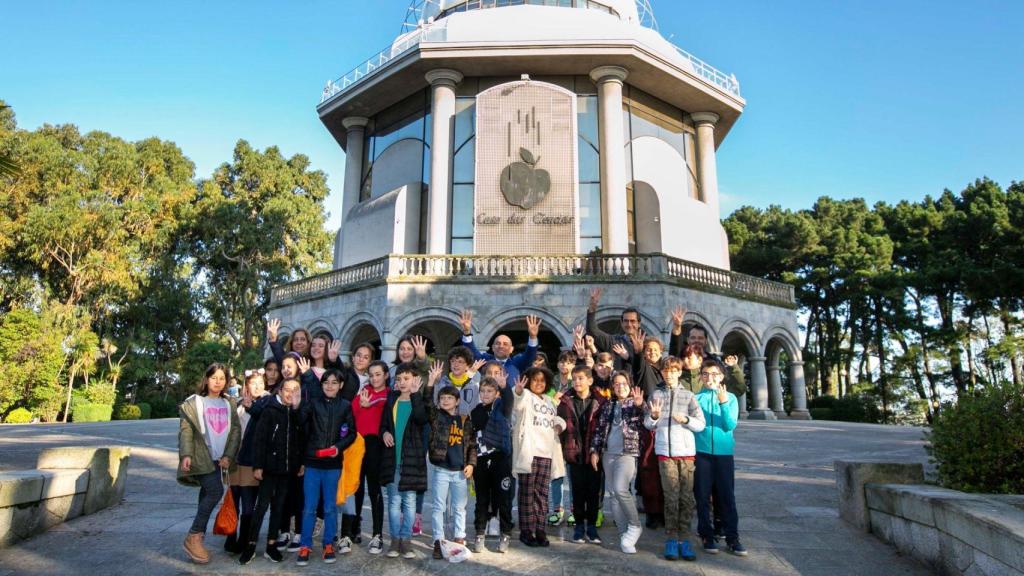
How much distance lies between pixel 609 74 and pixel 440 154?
21.3ft

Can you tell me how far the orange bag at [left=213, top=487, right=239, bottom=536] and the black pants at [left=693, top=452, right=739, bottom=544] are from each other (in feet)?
12.7

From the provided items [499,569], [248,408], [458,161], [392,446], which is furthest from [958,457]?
[458,161]

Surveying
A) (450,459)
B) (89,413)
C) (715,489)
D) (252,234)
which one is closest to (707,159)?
(715,489)

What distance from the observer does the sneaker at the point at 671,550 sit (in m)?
4.85

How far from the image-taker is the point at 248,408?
18.0ft

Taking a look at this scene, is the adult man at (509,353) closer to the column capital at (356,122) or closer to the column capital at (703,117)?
the column capital at (356,122)

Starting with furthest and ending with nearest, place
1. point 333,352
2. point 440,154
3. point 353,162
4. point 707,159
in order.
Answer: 1. point 353,162
2. point 707,159
3. point 440,154
4. point 333,352

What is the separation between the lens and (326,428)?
504 cm

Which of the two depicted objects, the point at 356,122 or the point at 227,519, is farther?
the point at 356,122

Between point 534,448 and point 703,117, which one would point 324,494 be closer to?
point 534,448

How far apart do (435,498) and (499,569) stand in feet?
2.51

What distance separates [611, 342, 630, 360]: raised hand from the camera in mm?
6452

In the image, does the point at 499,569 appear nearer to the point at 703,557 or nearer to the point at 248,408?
the point at 703,557

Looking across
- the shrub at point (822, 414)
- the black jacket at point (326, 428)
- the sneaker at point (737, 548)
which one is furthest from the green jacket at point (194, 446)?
the shrub at point (822, 414)
